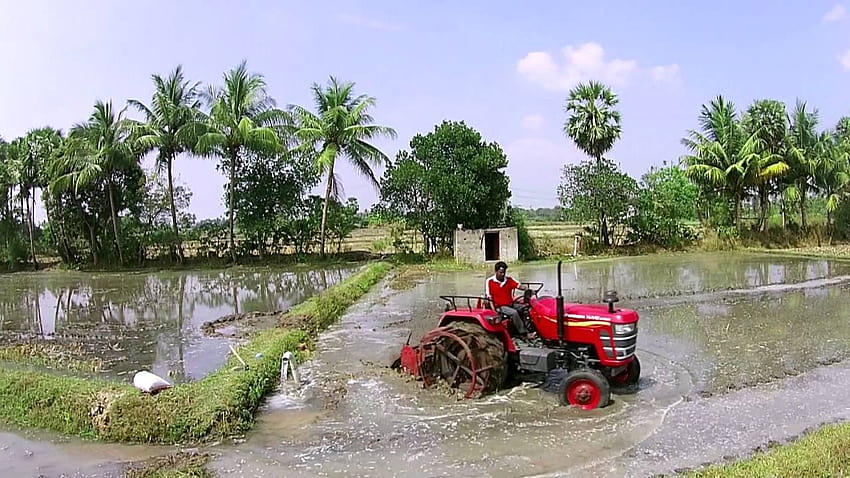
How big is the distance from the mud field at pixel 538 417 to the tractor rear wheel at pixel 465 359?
0.23 metres

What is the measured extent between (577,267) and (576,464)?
20.3 meters

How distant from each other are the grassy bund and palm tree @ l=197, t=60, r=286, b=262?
2055 centimetres

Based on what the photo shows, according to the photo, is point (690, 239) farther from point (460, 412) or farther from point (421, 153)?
point (460, 412)

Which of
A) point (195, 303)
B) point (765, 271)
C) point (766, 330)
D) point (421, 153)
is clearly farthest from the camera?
point (421, 153)

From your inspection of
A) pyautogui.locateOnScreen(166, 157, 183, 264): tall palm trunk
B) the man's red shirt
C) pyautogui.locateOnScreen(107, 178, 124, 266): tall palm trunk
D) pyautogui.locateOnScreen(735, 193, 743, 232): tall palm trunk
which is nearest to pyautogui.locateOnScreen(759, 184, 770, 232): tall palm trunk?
pyautogui.locateOnScreen(735, 193, 743, 232): tall palm trunk

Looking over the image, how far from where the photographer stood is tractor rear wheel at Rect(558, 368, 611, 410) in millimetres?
7766

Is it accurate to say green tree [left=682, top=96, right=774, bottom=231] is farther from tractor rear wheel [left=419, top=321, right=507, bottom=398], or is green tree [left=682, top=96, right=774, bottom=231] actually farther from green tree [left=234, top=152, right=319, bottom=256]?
tractor rear wheel [left=419, top=321, right=507, bottom=398]

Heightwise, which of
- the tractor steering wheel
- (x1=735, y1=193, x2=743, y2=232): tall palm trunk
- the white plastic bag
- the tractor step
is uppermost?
(x1=735, y1=193, x2=743, y2=232): tall palm trunk

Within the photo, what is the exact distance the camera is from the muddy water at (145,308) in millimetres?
11891

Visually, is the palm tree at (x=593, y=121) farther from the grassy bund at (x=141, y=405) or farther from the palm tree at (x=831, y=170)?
the grassy bund at (x=141, y=405)

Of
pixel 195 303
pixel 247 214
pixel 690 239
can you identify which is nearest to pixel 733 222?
pixel 690 239

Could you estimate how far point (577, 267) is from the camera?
85.9ft

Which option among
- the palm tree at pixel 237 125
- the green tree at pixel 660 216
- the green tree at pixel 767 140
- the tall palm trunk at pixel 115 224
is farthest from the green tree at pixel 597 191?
the tall palm trunk at pixel 115 224

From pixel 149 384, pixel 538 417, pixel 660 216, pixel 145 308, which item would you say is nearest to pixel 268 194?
pixel 145 308
